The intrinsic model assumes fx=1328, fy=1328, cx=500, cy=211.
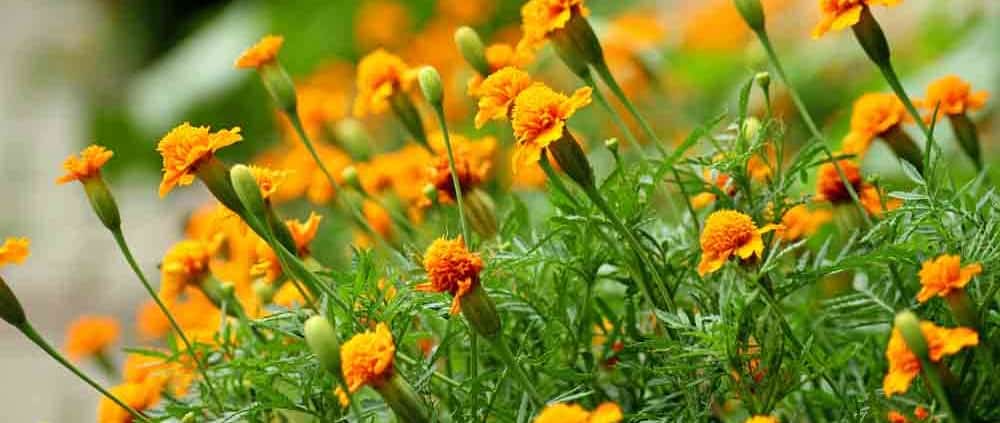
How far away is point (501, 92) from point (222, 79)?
1.66 metres

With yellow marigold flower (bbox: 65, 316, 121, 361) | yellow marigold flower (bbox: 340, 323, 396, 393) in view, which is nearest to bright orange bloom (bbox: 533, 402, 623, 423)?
yellow marigold flower (bbox: 340, 323, 396, 393)

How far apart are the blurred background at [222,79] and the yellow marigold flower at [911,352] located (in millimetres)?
603

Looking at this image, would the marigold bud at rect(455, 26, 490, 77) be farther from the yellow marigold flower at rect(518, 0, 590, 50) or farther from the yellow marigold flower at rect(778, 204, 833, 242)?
the yellow marigold flower at rect(778, 204, 833, 242)

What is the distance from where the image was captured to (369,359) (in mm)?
485

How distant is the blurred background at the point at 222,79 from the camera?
1459mm

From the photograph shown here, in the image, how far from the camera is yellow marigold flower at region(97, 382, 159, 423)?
2.09 feet

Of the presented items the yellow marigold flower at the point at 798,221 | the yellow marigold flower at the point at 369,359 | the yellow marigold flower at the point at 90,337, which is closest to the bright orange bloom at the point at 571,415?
the yellow marigold flower at the point at 369,359

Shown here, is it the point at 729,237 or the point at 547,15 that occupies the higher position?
the point at 547,15

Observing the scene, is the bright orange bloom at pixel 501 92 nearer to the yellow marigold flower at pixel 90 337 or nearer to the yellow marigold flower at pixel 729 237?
the yellow marigold flower at pixel 729 237

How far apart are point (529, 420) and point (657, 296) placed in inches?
3.4

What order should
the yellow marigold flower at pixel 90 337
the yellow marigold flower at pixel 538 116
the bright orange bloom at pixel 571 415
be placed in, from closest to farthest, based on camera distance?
the bright orange bloom at pixel 571 415, the yellow marigold flower at pixel 538 116, the yellow marigold flower at pixel 90 337

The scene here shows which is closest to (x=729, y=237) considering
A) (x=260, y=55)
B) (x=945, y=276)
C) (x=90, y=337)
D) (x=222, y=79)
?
(x=945, y=276)

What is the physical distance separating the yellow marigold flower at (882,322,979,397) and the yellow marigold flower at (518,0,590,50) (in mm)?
214

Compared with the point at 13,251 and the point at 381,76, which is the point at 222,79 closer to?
the point at 381,76
